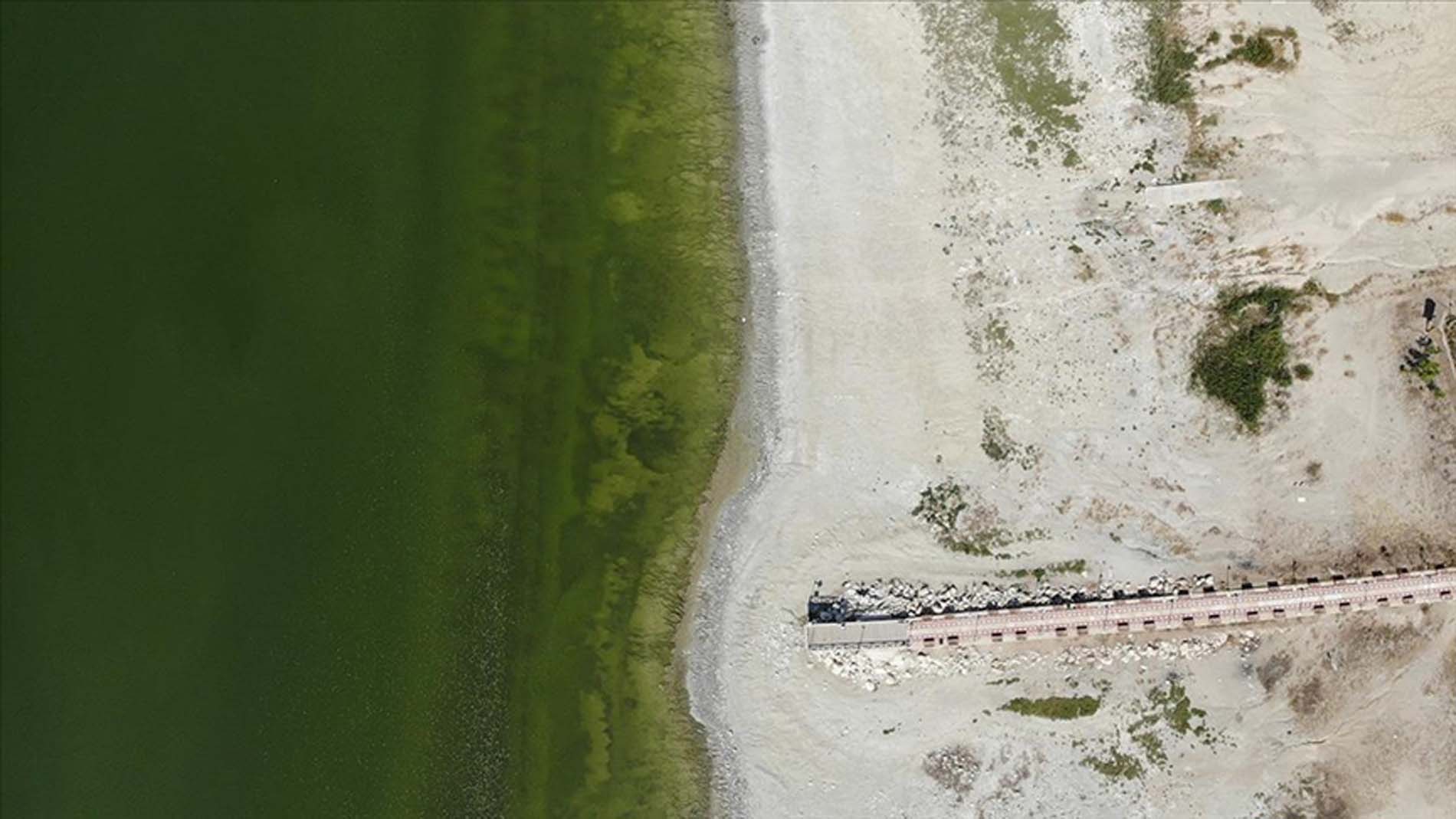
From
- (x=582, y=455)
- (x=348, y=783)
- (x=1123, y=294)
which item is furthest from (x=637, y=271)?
(x=348, y=783)

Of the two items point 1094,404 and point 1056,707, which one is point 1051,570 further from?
point 1094,404

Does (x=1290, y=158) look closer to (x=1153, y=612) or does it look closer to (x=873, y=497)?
(x=1153, y=612)

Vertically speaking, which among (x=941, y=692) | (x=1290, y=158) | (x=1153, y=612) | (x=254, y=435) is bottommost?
(x=941, y=692)

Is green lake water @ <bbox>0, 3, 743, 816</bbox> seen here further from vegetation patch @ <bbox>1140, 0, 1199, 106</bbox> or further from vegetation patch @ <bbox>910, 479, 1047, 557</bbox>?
vegetation patch @ <bbox>1140, 0, 1199, 106</bbox>

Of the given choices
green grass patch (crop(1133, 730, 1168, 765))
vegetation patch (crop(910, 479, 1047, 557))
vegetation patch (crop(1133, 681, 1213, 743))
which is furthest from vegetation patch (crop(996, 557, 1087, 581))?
green grass patch (crop(1133, 730, 1168, 765))

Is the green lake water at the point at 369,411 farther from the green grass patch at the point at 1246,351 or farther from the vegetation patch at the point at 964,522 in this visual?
the green grass patch at the point at 1246,351
